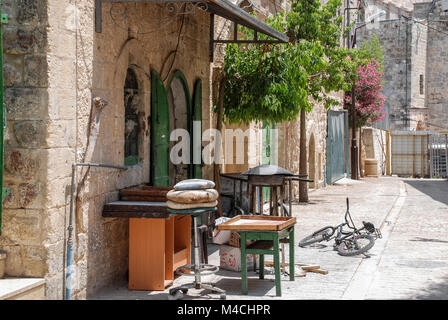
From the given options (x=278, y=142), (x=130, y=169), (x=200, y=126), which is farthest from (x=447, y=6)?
(x=130, y=169)

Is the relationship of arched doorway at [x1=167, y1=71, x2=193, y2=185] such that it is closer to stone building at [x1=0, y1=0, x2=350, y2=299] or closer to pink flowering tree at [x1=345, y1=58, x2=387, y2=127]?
stone building at [x1=0, y1=0, x2=350, y2=299]

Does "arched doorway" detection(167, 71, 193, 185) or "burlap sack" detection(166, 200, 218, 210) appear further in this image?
"arched doorway" detection(167, 71, 193, 185)

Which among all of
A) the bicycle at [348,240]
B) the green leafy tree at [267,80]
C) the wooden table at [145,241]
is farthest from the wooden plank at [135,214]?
the green leafy tree at [267,80]

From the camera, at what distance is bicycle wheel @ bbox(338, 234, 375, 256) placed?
859 centimetres

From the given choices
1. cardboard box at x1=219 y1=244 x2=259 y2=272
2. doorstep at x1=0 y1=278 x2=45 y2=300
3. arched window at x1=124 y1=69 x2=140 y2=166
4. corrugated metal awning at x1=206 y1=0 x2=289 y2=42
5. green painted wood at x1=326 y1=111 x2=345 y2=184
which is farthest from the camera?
green painted wood at x1=326 y1=111 x2=345 y2=184

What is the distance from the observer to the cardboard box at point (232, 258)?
7.49 meters

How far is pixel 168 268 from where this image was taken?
265 inches

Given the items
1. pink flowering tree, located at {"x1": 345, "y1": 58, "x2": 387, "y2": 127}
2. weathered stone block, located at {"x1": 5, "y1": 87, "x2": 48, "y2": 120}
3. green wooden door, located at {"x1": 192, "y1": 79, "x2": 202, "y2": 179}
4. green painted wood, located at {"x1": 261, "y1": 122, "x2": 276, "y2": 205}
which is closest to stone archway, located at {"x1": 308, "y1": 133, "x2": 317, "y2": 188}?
green painted wood, located at {"x1": 261, "y1": 122, "x2": 276, "y2": 205}

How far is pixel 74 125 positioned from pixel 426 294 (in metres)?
3.68

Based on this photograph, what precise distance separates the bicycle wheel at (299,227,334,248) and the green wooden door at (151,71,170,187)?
2.30m

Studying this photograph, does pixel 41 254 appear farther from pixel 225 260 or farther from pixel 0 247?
pixel 225 260

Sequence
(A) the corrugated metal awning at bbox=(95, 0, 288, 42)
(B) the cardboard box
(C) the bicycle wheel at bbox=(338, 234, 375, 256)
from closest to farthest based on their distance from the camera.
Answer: (A) the corrugated metal awning at bbox=(95, 0, 288, 42) → (B) the cardboard box → (C) the bicycle wheel at bbox=(338, 234, 375, 256)

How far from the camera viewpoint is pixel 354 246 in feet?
29.0

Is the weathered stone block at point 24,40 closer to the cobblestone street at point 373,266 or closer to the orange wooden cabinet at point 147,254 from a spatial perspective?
the orange wooden cabinet at point 147,254
